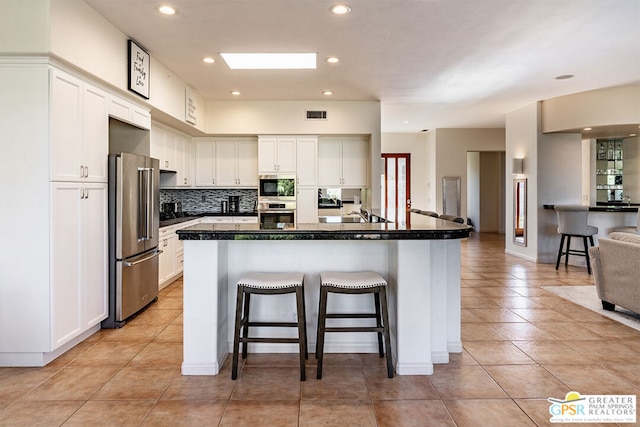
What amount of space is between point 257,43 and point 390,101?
10.1ft

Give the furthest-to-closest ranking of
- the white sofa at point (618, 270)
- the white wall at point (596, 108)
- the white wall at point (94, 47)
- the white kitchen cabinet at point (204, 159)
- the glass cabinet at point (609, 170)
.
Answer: the glass cabinet at point (609, 170)
the white kitchen cabinet at point (204, 159)
the white wall at point (596, 108)
the white sofa at point (618, 270)
the white wall at point (94, 47)

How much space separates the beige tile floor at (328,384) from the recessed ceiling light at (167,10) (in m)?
2.68

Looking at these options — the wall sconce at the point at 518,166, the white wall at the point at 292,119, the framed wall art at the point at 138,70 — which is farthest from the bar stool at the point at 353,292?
the wall sconce at the point at 518,166

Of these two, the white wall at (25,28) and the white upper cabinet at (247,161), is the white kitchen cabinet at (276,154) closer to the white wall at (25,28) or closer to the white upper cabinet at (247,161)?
the white upper cabinet at (247,161)

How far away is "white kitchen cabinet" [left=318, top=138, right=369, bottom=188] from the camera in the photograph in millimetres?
6676

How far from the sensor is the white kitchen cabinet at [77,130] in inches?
112

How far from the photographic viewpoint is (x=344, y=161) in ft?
22.0

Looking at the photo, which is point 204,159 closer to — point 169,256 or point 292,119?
point 292,119

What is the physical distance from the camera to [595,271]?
13.7 feet

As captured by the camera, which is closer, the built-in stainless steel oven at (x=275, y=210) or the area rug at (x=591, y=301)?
the area rug at (x=591, y=301)

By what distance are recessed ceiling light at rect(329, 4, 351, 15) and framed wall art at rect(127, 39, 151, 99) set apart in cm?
196

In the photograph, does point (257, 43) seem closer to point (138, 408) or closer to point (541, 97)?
point (138, 408)

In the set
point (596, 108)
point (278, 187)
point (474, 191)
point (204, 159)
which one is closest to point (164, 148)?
point (204, 159)

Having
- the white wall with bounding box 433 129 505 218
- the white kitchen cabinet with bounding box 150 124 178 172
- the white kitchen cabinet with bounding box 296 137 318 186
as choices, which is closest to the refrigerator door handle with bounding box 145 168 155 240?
the white kitchen cabinet with bounding box 150 124 178 172
